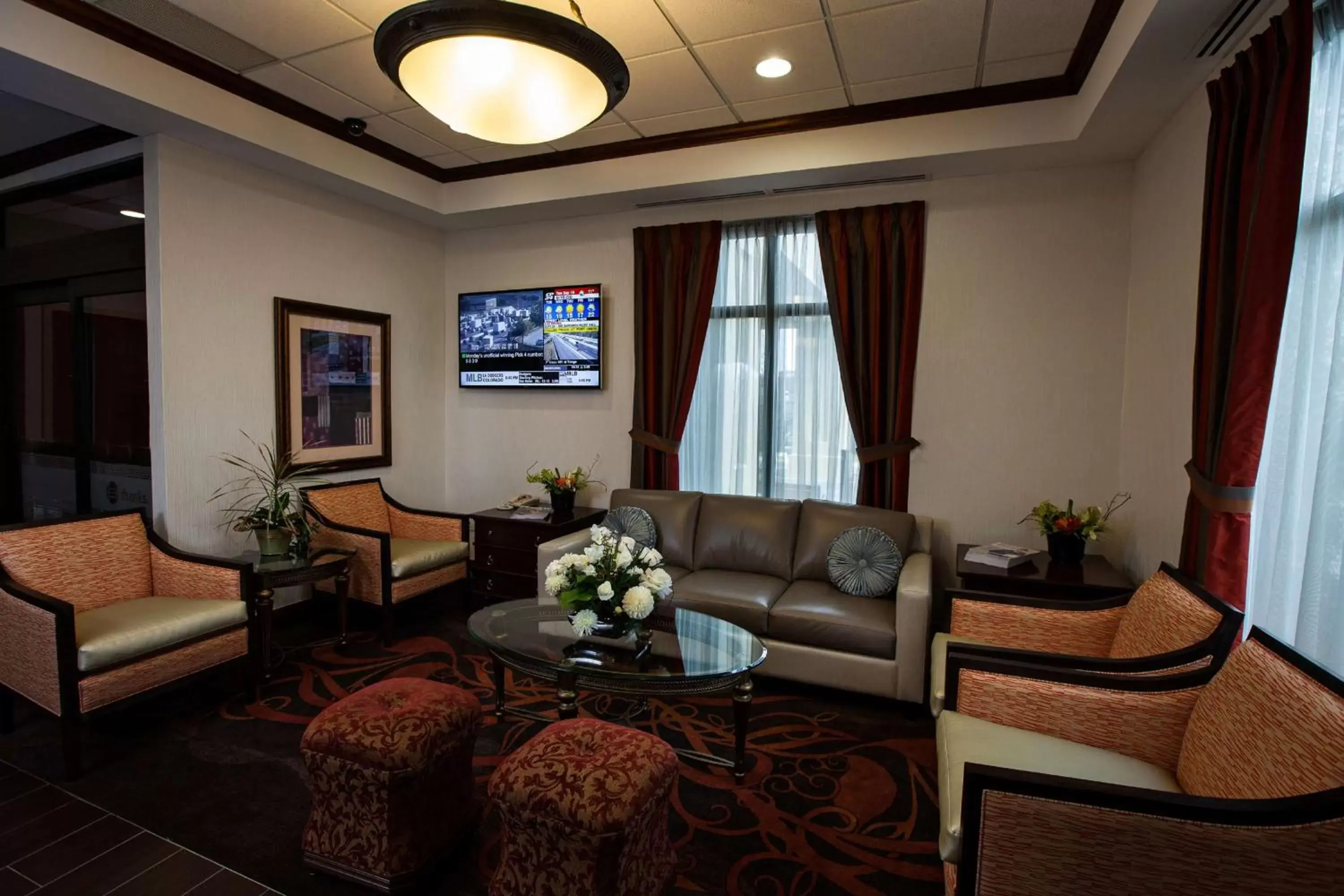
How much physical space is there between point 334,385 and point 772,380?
2.89 m

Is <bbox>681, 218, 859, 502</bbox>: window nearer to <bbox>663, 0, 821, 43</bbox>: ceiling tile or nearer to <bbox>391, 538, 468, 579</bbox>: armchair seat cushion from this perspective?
<bbox>663, 0, 821, 43</bbox>: ceiling tile

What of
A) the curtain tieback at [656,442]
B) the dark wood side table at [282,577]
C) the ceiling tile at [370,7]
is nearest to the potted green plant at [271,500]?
the dark wood side table at [282,577]

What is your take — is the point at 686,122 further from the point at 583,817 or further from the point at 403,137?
the point at 583,817

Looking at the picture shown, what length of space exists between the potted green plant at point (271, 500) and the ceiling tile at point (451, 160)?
6.95 ft

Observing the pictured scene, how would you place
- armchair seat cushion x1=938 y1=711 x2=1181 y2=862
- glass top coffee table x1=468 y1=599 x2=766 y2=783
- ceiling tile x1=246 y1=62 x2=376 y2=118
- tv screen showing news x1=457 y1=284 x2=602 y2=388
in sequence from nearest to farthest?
armchair seat cushion x1=938 y1=711 x2=1181 y2=862 < glass top coffee table x1=468 y1=599 x2=766 y2=783 < ceiling tile x1=246 y1=62 x2=376 y2=118 < tv screen showing news x1=457 y1=284 x2=602 y2=388

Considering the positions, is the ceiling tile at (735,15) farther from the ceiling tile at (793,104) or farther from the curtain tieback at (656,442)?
the curtain tieback at (656,442)

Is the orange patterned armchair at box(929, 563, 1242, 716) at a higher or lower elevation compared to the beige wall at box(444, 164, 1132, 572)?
lower

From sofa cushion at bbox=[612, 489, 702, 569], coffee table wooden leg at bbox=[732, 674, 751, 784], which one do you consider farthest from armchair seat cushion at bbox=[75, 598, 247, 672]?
coffee table wooden leg at bbox=[732, 674, 751, 784]

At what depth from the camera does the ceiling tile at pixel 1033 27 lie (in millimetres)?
2619

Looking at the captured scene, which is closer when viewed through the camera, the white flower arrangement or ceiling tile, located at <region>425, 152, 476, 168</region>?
the white flower arrangement

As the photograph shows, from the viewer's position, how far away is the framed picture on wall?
4.14 meters

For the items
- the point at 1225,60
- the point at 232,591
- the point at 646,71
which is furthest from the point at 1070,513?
the point at 232,591

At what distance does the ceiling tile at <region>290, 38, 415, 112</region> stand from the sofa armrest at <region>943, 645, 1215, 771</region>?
311 centimetres

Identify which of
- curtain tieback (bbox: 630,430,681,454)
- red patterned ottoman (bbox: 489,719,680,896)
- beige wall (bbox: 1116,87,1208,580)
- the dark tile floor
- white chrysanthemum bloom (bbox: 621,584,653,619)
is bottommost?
the dark tile floor
